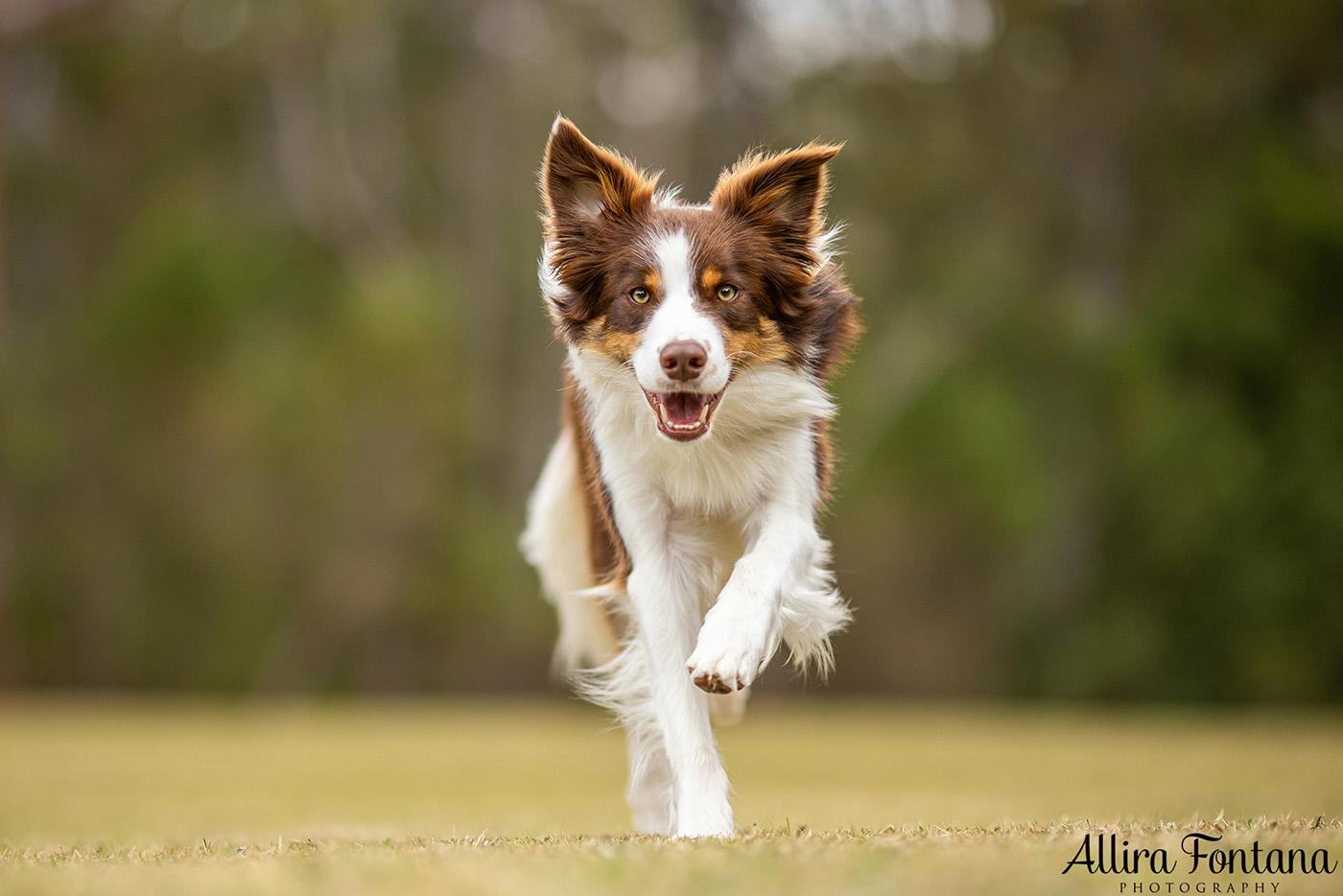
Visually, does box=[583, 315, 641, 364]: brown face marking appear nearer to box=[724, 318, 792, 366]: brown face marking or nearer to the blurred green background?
box=[724, 318, 792, 366]: brown face marking

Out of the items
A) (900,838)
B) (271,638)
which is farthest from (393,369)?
(900,838)

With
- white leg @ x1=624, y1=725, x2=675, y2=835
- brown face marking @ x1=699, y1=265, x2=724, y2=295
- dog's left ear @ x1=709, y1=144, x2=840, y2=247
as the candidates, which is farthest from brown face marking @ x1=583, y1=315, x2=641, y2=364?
white leg @ x1=624, y1=725, x2=675, y2=835

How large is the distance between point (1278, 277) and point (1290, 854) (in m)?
18.1

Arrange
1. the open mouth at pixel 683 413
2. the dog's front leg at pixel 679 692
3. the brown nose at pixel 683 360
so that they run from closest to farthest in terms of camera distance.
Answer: the dog's front leg at pixel 679 692, the brown nose at pixel 683 360, the open mouth at pixel 683 413

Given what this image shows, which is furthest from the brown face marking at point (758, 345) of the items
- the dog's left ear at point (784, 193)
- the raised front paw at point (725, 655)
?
the raised front paw at point (725, 655)

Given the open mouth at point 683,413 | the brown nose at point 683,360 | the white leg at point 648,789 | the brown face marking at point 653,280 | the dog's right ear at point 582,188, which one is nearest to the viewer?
the brown nose at point 683,360

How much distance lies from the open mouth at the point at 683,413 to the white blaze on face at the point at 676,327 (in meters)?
0.05

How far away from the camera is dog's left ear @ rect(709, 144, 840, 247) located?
504 cm

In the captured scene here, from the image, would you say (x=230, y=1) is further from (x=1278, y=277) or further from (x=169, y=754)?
(x=1278, y=277)

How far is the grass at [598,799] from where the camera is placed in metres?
2.98

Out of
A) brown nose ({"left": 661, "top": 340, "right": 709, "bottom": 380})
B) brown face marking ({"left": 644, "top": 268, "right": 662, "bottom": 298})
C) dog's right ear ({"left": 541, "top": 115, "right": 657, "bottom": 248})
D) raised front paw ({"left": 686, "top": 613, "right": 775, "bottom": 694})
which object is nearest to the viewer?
raised front paw ({"left": 686, "top": 613, "right": 775, "bottom": 694})

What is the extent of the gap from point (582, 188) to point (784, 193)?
2.35 feet

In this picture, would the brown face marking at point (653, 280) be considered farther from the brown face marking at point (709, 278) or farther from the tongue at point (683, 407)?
the tongue at point (683, 407)

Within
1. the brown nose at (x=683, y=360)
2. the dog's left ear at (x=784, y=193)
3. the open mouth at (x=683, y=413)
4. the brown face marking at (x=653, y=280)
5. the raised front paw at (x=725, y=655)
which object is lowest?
the raised front paw at (x=725, y=655)
